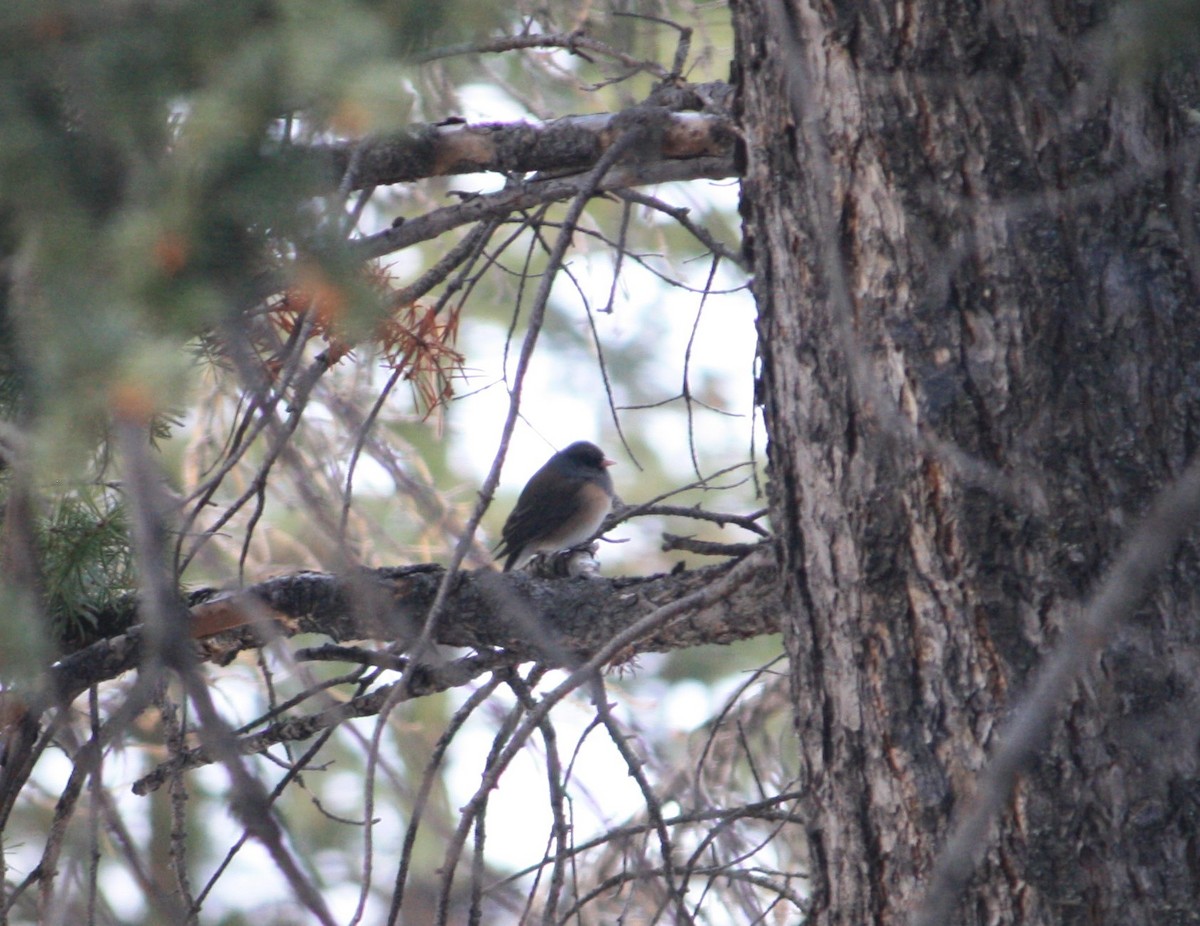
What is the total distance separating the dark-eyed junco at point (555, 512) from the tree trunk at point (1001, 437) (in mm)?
4594

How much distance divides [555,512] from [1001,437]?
4.83 meters

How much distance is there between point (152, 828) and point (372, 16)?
5.10m

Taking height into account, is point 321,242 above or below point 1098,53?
below

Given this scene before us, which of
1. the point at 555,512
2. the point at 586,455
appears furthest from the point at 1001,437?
the point at 586,455

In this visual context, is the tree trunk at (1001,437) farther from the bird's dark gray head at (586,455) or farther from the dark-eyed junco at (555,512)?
the bird's dark gray head at (586,455)

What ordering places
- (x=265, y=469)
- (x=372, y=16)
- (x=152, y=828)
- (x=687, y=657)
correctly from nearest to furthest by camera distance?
(x=372, y=16) → (x=265, y=469) → (x=152, y=828) → (x=687, y=657)

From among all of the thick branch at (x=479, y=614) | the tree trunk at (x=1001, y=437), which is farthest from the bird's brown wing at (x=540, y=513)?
the tree trunk at (x=1001, y=437)

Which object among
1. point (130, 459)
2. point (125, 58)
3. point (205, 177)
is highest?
point (125, 58)

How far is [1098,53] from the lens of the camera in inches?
61.5

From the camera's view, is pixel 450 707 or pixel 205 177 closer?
pixel 205 177

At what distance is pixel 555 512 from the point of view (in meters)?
6.36

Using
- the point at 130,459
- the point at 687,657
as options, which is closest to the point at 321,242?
the point at 130,459

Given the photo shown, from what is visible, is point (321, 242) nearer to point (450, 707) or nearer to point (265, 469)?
point (265, 469)

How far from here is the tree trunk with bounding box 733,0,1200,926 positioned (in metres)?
1.53
